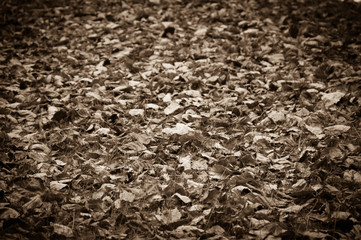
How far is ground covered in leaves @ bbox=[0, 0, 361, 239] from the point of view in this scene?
6.39 ft

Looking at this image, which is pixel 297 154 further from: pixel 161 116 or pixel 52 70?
pixel 52 70

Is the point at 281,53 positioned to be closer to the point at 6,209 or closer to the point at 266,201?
the point at 266,201

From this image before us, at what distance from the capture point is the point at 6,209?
1.93 m

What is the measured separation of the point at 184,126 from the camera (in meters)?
2.60

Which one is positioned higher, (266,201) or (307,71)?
(307,71)

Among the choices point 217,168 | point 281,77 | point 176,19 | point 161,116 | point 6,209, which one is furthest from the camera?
point 176,19

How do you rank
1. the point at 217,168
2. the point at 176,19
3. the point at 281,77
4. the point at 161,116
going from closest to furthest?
the point at 217,168
the point at 161,116
the point at 281,77
the point at 176,19

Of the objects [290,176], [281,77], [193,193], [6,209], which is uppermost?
[281,77]

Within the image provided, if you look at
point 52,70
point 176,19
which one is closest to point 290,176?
point 52,70

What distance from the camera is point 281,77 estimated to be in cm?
323

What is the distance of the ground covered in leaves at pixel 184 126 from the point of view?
1.95 meters

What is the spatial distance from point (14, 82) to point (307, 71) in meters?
3.22

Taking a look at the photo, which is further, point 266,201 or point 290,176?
point 290,176

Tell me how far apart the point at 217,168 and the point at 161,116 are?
2.69ft
